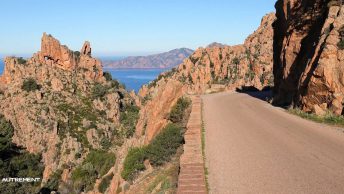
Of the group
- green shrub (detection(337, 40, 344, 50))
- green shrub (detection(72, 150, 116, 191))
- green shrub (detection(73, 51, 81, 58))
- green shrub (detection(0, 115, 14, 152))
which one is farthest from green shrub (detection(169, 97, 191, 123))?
green shrub (detection(73, 51, 81, 58))

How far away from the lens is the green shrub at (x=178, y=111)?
19.3 meters

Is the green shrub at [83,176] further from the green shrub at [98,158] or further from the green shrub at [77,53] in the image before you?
the green shrub at [77,53]

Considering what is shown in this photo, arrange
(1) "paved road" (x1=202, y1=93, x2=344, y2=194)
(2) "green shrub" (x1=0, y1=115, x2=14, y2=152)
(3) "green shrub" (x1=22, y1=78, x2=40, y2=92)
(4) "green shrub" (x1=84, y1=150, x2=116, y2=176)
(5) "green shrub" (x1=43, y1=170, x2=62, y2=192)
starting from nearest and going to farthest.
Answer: (1) "paved road" (x1=202, y1=93, x2=344, y2=194) → (5) "green shrub" (x1=43, y1=170, x2=62, y2=192) → (4) "green shrub" (x1=84, y1=150, x2=116, y2=176) → (2) "green shrub" (x1=0, y1=115, x2=14, y2=152) → (3) "green shrub" (x1=22, y1=78, x2=40, y2=92)

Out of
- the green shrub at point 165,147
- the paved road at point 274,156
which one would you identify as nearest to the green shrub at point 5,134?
the green shrub at point 165,147

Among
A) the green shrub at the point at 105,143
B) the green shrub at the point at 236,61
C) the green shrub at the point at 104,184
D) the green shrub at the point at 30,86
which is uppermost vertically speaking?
the green shrub at the point at 236,61

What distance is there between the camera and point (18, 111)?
65125mm

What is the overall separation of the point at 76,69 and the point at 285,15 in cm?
6575

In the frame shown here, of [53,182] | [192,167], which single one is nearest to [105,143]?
[53,182]

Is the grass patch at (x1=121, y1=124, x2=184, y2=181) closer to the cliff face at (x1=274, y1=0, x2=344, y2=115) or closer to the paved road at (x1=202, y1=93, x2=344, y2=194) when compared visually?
the paved road at (x1=202, y1=93, x2=344, y2=194)

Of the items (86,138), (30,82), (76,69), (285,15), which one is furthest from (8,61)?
(285,15)

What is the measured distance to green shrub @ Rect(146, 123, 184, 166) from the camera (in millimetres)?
14609

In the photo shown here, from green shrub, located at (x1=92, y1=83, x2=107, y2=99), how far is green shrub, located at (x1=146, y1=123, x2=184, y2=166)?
64.0m

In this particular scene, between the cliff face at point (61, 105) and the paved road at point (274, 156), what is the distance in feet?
134

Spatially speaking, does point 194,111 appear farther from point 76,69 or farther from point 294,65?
point 76,69
